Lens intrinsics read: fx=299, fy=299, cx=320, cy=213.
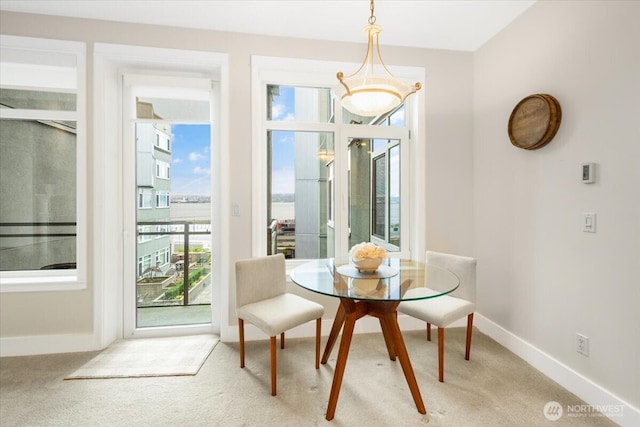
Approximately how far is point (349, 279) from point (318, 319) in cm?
49

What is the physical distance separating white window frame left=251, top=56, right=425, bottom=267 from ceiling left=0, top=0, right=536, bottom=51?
0.28 metres

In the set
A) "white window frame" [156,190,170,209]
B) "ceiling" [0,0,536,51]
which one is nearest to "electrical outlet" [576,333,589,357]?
"ceiling" [0,0,536,51]

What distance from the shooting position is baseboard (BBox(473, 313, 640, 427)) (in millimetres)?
1674

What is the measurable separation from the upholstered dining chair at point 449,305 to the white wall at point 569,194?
471 mm

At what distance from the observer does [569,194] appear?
202cm

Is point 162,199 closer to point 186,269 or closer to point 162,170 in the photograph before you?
point 162,170

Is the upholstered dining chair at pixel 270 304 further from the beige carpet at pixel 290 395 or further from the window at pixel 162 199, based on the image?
the window at pixel 162 199

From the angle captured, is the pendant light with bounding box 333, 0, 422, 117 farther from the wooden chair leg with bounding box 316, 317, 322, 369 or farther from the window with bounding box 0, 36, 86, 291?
the window with bounding box 0, 36, 86, 291

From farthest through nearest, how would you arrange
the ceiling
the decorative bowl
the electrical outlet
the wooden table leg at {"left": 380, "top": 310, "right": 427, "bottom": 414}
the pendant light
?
the ceiling → the decorative bowl → the electrical outlet → the wooden table leg at {"left": 380, "top": 310, "right": 427, "bottom": 414} → the pendant light

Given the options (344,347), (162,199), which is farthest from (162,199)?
(344,347)

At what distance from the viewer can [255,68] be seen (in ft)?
8.89

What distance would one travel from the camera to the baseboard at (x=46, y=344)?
2.41 meters

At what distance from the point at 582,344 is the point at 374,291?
146cm

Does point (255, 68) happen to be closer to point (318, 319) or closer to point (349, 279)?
point (349, 279)
